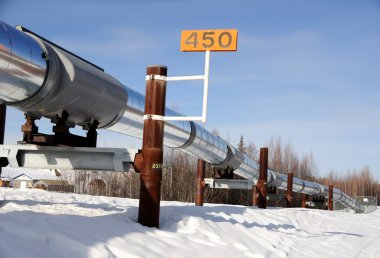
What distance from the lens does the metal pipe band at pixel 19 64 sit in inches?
192

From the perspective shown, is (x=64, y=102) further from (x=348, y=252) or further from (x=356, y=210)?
(x=356, y=210)

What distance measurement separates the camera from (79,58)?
6.28m

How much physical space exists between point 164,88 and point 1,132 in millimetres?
3026

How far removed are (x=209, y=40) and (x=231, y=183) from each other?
8.43 meters

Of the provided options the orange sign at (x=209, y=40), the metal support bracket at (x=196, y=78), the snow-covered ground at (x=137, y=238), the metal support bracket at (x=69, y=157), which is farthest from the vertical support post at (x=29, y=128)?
the orange sign at (x=209, y=40)

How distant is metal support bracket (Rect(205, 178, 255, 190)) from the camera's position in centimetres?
1411

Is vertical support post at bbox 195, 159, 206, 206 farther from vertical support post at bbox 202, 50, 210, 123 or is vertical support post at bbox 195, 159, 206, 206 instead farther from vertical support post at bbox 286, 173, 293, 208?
vertical support post at bbox 202, 50, 210, 123

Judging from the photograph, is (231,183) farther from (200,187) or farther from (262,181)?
(262,181)

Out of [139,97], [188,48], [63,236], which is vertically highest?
[188,48]

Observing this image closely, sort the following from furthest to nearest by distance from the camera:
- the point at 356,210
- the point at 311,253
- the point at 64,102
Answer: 1. the point at 356,210
2. the point at 311,253
3. the point at 64,102

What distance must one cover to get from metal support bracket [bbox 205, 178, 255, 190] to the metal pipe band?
9628mm

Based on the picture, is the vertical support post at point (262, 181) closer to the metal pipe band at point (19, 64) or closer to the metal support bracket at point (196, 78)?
the metal support bracket at point (196, 78)

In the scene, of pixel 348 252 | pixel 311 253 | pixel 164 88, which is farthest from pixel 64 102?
pixel 348 252

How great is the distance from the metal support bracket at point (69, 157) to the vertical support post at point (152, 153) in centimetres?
25
